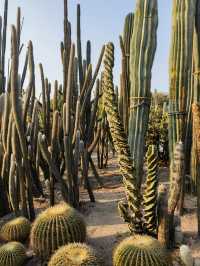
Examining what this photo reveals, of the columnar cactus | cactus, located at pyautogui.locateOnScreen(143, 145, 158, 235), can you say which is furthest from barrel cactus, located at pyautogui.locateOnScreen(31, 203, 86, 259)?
the columnar cactus

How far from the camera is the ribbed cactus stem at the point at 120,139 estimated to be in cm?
329

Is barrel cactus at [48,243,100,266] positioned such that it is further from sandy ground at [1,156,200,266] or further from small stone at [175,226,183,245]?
small stone at [175,226,183,245]

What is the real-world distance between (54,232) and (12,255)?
451mm

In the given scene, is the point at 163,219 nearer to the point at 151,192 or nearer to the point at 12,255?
the point at 151,192

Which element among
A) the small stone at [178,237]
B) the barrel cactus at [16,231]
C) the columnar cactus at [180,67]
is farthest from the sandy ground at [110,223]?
the columnar cactus at [180,67]

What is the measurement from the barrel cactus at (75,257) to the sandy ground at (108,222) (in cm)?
23

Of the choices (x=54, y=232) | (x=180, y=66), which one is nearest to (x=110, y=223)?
(x=54, y=232)

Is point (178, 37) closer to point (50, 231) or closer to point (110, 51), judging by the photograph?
point (110, 51)

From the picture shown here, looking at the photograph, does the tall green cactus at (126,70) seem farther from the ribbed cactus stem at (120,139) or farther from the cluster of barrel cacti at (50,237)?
the cluster of barrel cacti at (50,237)

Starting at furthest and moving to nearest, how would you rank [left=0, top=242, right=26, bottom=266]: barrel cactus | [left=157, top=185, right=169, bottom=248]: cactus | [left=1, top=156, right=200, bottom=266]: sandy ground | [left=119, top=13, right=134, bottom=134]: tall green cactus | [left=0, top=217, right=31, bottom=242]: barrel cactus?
[left=119, top=13, right=134, bottom=134]: tall green cactus → [left=0, top=217, right=31, bottom=242]: barrel cactus → [left=1, top=156, right=200, bottom=266]: sandy ground → [left=0, top=242, right=26, bottom=266]: barrel cactus → [left=157, top=185, right=169, bottom=248]: cactus

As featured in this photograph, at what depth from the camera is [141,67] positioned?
4.41 m

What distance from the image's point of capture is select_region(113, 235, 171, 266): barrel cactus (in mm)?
2910

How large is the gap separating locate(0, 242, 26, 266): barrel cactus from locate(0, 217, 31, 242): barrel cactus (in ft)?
0.84

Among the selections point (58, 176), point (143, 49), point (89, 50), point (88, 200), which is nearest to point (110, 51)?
point (143, 49)
